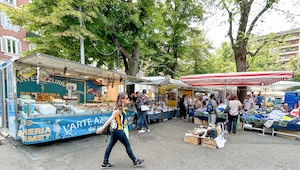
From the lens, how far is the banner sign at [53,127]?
3.75m

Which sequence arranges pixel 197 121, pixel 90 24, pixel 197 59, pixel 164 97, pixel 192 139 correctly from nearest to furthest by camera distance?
pixel 192 139 < pixel 90 24 < pixel 197 121 < pixel 164 97 < pixel 197 59

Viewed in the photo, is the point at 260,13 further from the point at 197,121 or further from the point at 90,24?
the point at 90,24

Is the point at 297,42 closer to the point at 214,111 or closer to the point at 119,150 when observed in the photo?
the point at 214,111

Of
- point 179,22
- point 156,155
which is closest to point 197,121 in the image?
point 156,155

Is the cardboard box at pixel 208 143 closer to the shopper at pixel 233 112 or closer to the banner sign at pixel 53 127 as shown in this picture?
the shopper at pixel 233 112

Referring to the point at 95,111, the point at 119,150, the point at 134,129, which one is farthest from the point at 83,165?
the point at 134,129

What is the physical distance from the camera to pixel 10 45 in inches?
577

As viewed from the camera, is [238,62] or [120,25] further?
[238,62]

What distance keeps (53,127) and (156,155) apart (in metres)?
3.13

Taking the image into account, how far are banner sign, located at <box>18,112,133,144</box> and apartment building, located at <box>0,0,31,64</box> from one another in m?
15.5

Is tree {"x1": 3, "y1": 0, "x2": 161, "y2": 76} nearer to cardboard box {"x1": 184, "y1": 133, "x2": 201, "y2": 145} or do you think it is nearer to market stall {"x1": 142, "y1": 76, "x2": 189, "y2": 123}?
market stall {"x1": 142, "y1": 76, "x2": 189, "y2": 123}

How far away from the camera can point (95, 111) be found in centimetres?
549

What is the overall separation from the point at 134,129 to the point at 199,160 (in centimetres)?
Answer: 358

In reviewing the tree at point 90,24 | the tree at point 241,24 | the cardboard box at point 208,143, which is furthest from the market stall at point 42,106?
the tree at point 241,24
